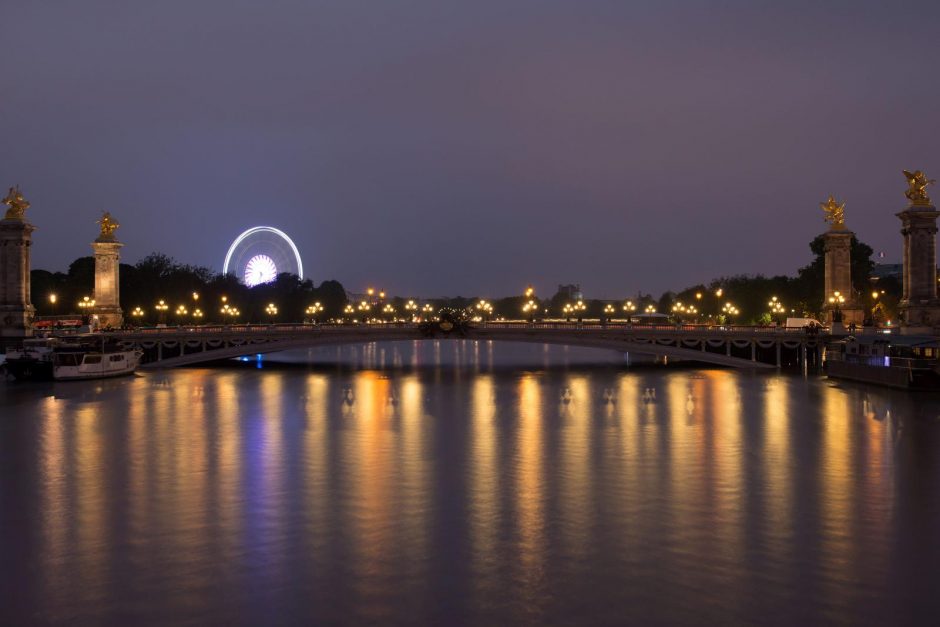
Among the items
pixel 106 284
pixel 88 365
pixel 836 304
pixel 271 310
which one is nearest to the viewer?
pixel 88 365

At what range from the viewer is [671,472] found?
101ft

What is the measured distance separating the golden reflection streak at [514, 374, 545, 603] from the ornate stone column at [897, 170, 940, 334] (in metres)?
39.8

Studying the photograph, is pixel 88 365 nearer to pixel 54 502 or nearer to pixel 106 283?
pixel 106 283

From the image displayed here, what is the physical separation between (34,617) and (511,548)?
9.74m

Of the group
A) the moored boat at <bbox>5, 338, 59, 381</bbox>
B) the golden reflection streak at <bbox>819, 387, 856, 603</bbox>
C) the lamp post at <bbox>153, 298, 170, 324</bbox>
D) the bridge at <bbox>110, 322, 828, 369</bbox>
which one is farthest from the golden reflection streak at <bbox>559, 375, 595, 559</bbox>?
the lamp post at <bbox>153, 298, 170, 324</bbox>

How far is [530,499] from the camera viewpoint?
26.1 metres

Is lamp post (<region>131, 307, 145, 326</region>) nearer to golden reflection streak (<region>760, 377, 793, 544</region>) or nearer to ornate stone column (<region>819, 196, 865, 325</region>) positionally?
ornate stone column (<region>819, 196, 865, 325</region>)

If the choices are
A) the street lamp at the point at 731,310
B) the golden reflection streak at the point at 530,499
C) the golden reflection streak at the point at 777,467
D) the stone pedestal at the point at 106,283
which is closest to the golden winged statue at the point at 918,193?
the golden reflection streak at the point at 777,467

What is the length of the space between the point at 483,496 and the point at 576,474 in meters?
4.83

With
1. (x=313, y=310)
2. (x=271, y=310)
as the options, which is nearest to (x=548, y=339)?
(x=271, y=310)

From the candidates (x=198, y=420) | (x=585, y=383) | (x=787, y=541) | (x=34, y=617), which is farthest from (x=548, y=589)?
(x=585, y=383)

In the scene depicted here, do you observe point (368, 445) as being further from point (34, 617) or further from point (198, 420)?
point (34, 617)

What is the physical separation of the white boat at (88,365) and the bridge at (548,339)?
25.0 ft

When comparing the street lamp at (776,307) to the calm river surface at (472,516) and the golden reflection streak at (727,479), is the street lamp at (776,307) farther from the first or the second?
the calm river surface at (472,516)
